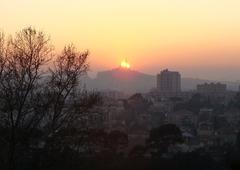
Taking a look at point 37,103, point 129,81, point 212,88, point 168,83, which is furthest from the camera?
point 168,83

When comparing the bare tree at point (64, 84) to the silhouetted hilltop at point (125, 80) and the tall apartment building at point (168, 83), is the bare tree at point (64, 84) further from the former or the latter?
the tall apartment building at point (168, 83)

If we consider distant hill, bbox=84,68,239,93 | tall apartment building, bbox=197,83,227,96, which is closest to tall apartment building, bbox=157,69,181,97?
distant hill, bbox=84,68,239,93

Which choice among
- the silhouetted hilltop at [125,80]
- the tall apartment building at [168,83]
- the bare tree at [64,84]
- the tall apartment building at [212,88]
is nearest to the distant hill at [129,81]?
the silhouetted hilltop at [125,80]

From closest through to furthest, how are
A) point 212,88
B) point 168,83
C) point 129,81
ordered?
point 129,81 → point 212,88 → point 168,83

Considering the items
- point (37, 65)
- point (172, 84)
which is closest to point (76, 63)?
Result: point (37, 65)

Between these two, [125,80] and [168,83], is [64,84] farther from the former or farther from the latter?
[168,83]

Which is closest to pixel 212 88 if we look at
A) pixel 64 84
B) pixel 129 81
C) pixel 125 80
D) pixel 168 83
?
pixel 168 83

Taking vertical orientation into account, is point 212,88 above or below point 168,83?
below

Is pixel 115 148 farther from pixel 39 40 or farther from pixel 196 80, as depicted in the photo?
pixel 196 80
